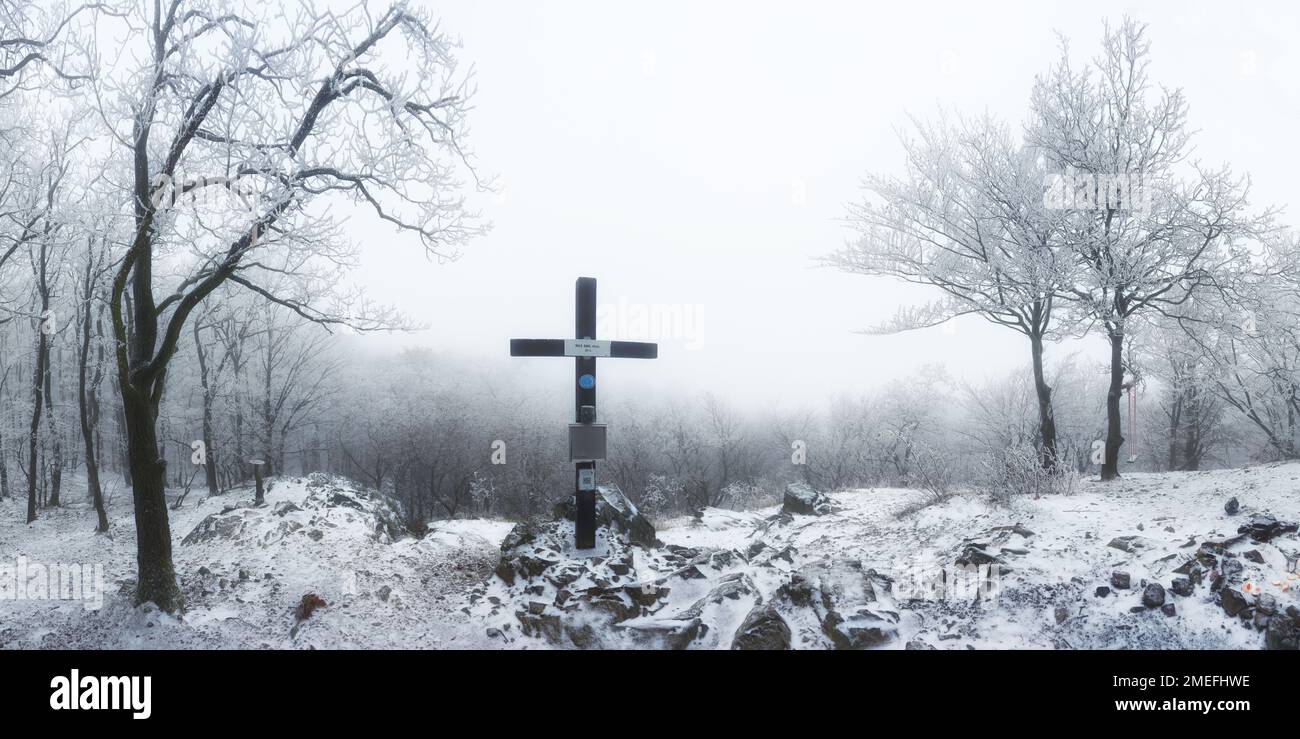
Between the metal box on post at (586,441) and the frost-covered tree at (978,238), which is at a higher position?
the frost-covered tree at (978,238)

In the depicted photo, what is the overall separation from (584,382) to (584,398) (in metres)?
0.19

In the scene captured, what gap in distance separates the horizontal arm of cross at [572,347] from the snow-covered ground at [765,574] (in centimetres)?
247

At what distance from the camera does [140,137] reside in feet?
17.3

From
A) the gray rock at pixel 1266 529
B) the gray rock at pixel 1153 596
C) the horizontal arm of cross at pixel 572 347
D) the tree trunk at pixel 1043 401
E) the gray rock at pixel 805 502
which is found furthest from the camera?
the gray rock at pixel 805 502

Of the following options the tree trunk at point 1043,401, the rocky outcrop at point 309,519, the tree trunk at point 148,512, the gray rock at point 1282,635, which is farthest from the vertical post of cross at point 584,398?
the tree trunk at point 1043,401

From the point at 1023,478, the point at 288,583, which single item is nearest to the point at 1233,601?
the point at 1023,478

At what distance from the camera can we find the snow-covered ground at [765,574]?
4.49 meters

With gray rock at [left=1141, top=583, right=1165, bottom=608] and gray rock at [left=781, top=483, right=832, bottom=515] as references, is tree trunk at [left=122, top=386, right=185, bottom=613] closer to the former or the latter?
gray rock at [left=781, top=483, right=832, bottom=515]

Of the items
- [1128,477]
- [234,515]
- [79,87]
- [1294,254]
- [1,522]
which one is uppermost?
[79,87]

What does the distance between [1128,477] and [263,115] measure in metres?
12.2

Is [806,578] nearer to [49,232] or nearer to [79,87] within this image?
[79,87]

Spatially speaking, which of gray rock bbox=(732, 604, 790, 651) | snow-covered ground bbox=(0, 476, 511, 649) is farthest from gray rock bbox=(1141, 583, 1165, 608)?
snow-covered ground bbox=(0, 476, 511, 649)

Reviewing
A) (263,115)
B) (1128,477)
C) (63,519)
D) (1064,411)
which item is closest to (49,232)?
(263,115)

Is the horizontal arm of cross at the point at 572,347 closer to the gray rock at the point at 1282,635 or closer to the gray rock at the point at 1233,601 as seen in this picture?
the gray rock at the point at 1233,601
